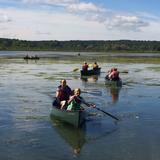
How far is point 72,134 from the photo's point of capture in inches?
706

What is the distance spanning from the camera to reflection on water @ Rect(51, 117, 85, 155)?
16.1 m

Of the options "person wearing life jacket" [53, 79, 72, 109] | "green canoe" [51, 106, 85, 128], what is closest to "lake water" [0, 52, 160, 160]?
"green canoe" [51, 106, 85, 128]

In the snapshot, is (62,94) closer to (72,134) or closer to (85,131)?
(85,131)

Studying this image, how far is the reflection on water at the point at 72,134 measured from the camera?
633 inches

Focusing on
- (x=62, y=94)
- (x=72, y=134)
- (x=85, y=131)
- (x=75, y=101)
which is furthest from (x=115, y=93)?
(x=72, y=134)

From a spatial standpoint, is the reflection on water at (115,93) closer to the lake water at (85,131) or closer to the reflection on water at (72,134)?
the lake water at (85,131)

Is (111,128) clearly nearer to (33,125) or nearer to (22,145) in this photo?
(33,125)

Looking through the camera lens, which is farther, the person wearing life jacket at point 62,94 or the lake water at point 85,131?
the person wearing life jacket at point 62,94

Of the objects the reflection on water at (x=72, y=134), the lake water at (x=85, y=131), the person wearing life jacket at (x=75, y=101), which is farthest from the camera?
the person wearing life jacket at (x=75, y=101)

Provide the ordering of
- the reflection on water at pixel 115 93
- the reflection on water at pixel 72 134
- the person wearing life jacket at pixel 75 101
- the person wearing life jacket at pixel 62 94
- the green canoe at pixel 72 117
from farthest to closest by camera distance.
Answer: the reflection on water at pixel 115 93 → the person wearing life jacket at pixel 62 94 → the person wearing life jacket at pixel 75 101 → the green canoe at pixel 72 117 → the reflection on water at pixel 72 134

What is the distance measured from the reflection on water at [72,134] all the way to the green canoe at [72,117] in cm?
23

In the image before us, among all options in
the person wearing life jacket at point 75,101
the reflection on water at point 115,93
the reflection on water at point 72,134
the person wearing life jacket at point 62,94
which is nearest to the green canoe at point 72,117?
the reflection on water at point 72,134

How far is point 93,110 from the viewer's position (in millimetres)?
23250

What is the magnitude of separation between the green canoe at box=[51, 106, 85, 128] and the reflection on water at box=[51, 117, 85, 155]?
0.77 feet
